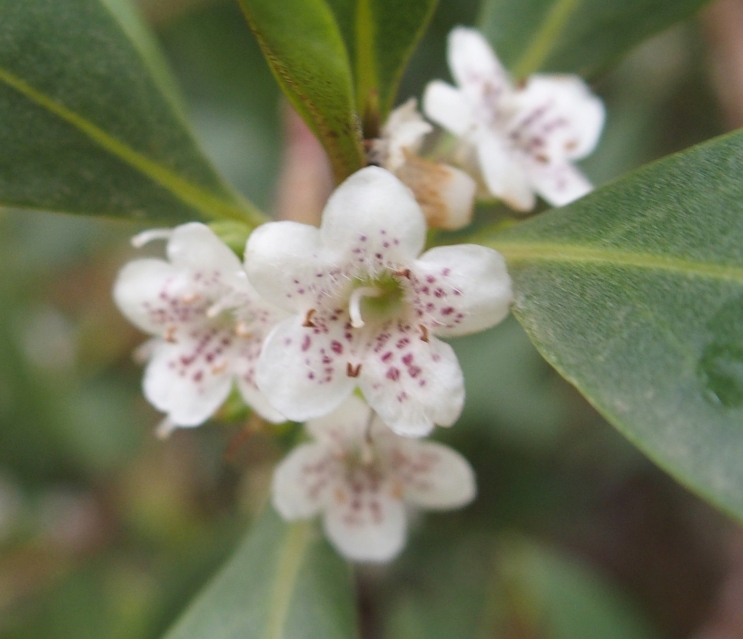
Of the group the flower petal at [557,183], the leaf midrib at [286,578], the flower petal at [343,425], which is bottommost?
the leaf midrib at [286,578]

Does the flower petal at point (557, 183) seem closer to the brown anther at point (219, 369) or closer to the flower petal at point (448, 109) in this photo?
the flower petal at point (448, 109)

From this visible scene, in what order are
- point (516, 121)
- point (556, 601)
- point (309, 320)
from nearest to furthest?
1. point (309, 320)
2. point (516, 121)
3. point (556, 601)

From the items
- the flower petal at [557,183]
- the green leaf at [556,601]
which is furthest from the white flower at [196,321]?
the green leaf at [556,601]

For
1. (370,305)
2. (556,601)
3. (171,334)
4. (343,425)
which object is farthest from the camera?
(556,601)

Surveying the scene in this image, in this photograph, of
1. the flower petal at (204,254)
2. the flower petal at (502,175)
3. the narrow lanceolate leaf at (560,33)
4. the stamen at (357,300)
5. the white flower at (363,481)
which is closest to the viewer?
the stamen at (357,300)

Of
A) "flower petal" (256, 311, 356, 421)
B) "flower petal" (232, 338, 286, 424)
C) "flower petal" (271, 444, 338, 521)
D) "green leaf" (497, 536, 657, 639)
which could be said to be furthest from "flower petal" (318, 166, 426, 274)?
"green leaf" (497, 536, 657, 639)

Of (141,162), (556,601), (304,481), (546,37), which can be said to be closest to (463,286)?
(304,481)

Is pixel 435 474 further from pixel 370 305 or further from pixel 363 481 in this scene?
pixel 370 305
